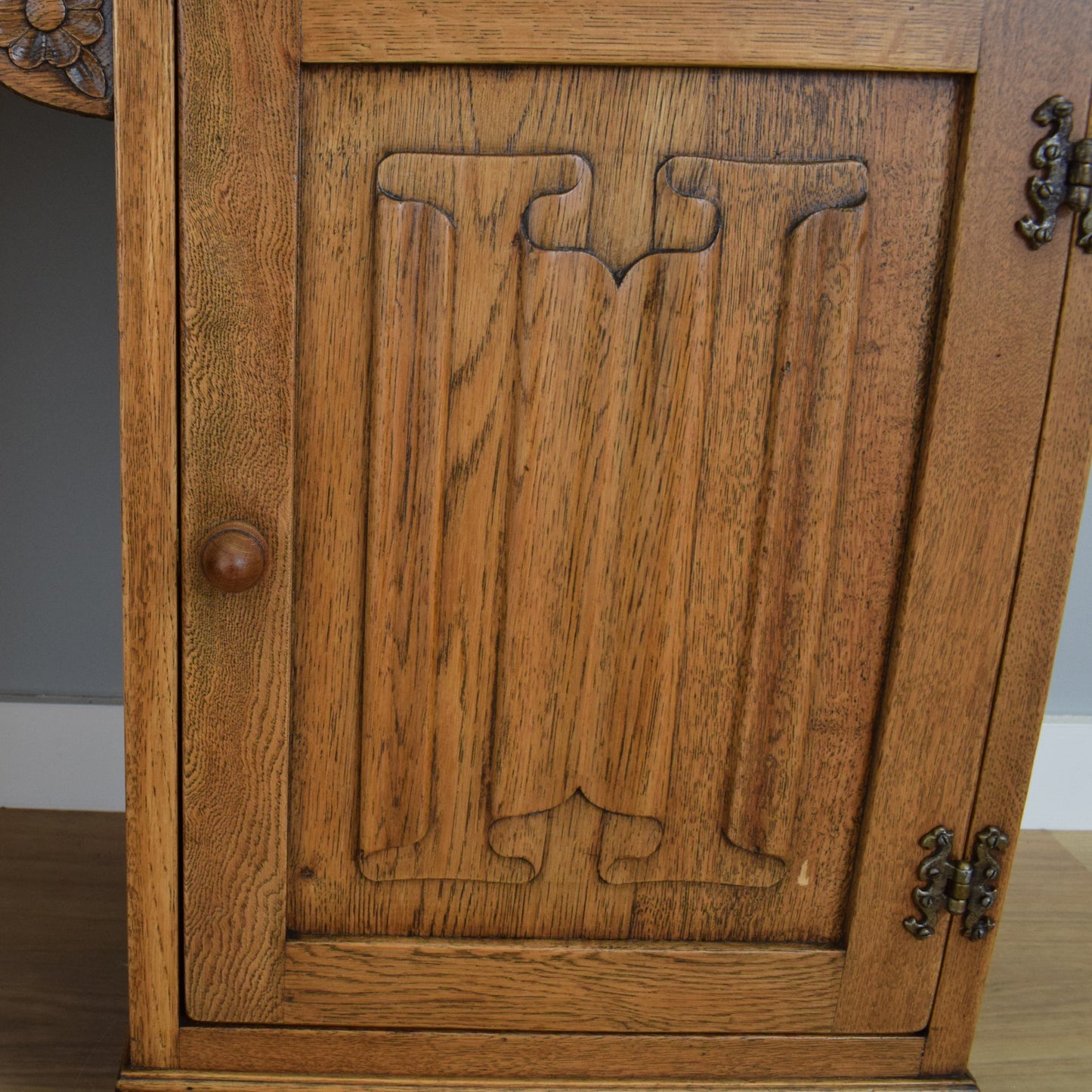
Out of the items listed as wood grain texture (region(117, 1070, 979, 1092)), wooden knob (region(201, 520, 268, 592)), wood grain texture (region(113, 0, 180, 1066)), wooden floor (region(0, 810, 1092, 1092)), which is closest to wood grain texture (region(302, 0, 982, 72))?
wood grain texture (region(113, 0, 180, 1066))

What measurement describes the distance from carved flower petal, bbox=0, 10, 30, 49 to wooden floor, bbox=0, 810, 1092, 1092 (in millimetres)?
936

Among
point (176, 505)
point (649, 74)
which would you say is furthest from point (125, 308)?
point (649, 74)

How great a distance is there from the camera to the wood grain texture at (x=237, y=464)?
0.79 m

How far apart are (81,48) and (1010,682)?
2.85ft

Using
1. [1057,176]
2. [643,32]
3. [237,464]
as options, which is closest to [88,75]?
[237,464]

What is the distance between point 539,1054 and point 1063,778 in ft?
3.63

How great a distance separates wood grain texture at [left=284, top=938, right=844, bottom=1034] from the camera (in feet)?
3.04

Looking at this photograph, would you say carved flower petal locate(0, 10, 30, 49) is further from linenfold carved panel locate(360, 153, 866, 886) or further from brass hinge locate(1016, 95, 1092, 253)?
brass hinge locate(1016, 95, 1092, 253)

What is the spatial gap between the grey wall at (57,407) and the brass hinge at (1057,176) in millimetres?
1087

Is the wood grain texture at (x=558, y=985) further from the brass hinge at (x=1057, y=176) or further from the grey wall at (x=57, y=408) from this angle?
the grey wall at (x=57, y=408)

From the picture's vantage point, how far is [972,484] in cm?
86

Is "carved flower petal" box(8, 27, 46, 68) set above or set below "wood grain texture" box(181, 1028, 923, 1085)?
above

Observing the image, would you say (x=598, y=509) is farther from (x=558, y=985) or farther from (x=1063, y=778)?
(x=1063, y=778)

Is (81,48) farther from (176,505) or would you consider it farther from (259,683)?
(259,683)
